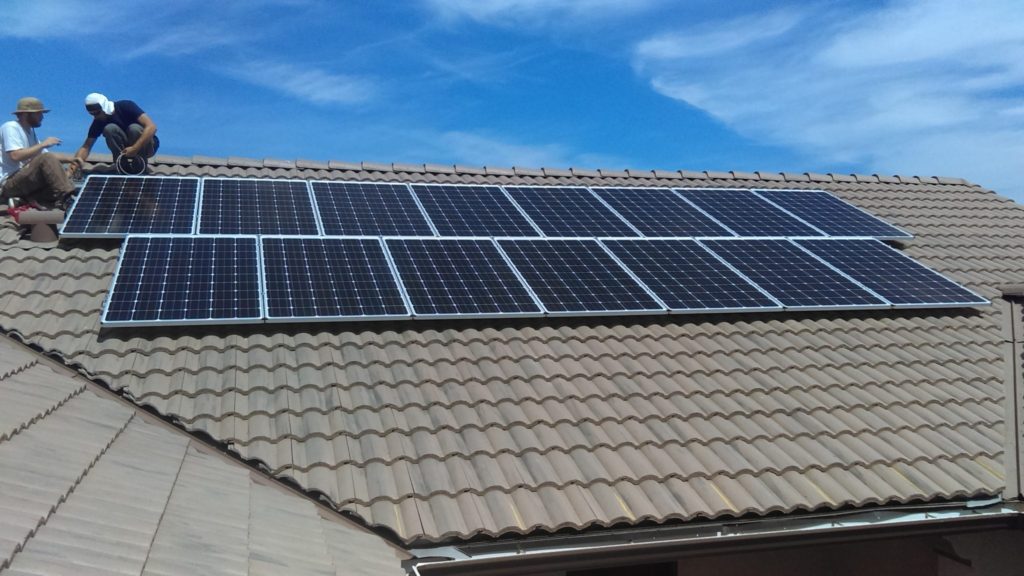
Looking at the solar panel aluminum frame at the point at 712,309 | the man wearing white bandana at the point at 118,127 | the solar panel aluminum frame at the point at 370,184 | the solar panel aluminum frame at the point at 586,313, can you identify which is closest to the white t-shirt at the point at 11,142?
the man wearing white bandana at the point at 118,127

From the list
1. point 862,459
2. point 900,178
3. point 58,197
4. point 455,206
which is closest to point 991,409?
point 862,459

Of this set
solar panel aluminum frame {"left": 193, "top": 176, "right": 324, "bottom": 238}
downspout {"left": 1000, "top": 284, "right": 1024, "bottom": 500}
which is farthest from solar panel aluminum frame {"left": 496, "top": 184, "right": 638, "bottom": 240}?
downspout {"left": 1000, "top": 284, "right": 1024, "bottom": 500}

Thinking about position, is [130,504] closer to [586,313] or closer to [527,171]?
[586,313]

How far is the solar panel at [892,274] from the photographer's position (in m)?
10.2

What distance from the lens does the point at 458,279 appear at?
9.10 metres

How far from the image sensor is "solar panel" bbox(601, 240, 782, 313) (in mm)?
9461

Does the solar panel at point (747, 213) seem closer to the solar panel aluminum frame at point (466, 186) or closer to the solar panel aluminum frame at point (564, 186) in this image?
the solar panel aluminum frame at point (564, 186)

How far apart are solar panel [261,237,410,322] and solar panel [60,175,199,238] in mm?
1227

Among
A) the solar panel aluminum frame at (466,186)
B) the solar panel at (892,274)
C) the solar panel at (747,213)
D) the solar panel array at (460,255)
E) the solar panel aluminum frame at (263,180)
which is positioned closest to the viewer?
the solar panel array at (460,255)

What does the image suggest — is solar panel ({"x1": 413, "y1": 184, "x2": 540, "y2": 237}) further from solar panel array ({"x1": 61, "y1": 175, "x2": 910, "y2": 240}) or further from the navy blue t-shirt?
the navy blue t-shirt

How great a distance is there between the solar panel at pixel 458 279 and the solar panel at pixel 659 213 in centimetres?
252

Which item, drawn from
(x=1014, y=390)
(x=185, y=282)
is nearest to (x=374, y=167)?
(x=185, y=282)

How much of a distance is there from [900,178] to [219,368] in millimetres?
12915

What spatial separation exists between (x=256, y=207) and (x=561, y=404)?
16.2ft
